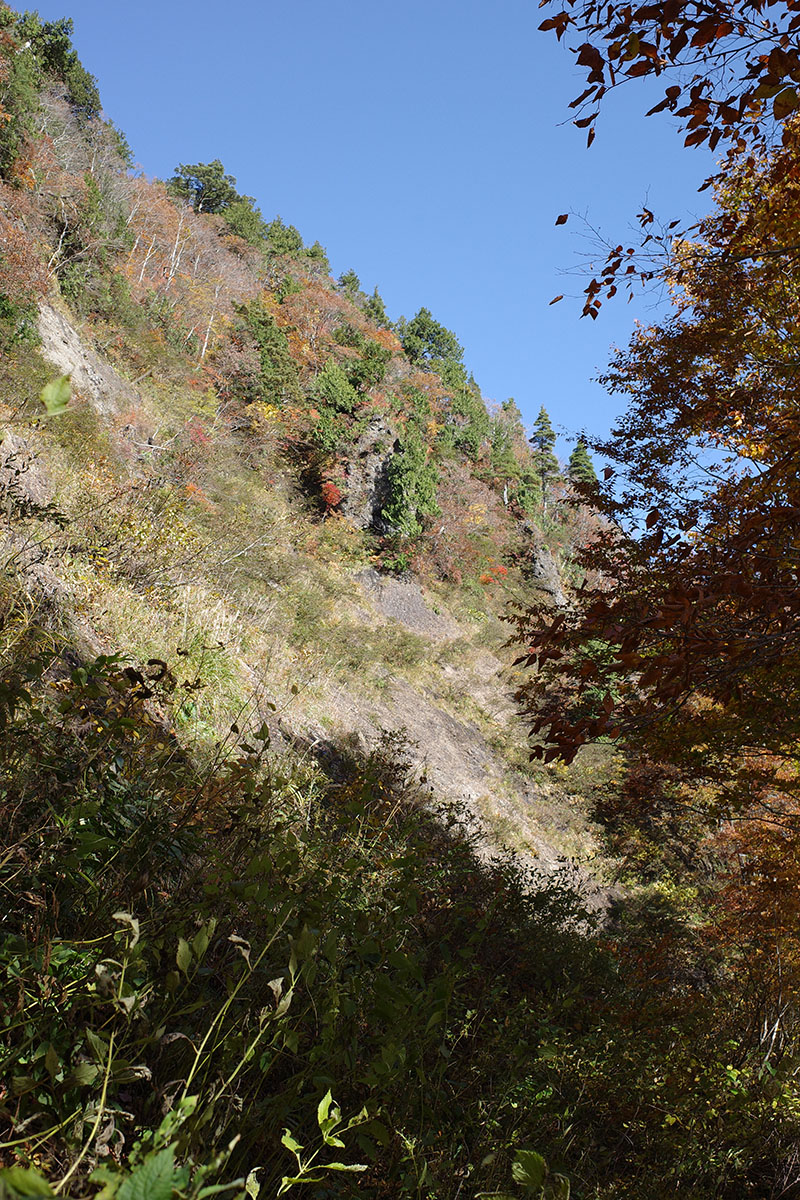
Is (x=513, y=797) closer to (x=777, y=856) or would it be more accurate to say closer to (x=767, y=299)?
(x=777, y=856)

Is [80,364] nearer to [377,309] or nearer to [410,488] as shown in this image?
[410,488]

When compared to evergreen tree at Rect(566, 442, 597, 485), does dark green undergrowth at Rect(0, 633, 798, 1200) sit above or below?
below

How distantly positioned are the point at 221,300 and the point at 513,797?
26.4 meters

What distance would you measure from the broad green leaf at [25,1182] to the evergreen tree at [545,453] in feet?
147

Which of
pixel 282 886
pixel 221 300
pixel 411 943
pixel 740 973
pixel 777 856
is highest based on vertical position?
pixel 221 300

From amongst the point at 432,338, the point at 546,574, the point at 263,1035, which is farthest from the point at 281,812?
the point at 432,338

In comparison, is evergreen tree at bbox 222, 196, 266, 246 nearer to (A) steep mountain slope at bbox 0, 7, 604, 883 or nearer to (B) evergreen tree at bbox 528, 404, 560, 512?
(A) steep mountain slope at bbox 0, 7, 604, 883

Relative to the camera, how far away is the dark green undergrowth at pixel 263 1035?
1.22m

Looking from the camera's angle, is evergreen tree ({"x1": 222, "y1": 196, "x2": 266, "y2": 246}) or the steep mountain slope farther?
evergreen tree ({"x1": 222, "y1": 196, "x2": 266, "y2": 246})

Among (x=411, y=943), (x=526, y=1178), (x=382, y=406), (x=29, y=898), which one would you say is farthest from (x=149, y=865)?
(x=382, y=406)

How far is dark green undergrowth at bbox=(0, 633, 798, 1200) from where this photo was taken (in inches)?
47.9

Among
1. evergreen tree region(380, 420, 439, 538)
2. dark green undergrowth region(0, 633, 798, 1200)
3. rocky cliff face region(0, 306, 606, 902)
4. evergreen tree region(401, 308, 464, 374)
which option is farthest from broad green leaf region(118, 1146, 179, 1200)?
evergreen tree region(401, 308, 464, 374)

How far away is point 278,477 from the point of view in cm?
2141

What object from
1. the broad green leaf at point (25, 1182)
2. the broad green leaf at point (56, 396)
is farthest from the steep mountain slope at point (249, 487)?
the broad green leaf at point (25, 1182)
